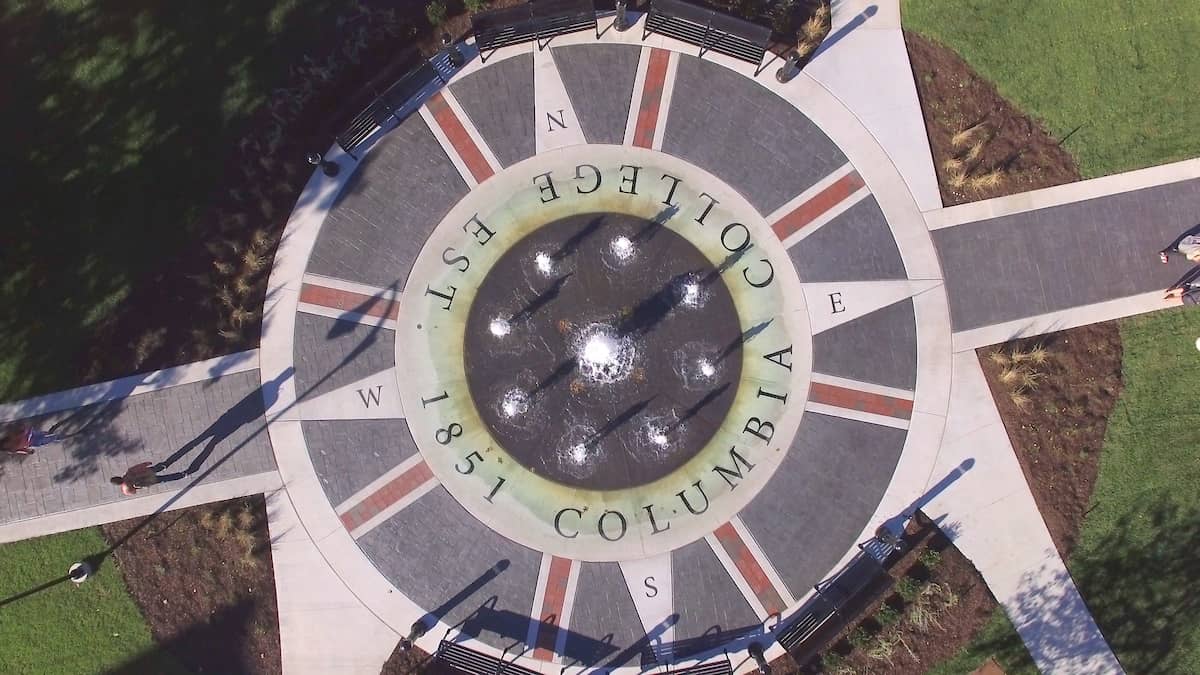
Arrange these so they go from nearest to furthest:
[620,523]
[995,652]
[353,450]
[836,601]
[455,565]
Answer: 1. [836,601]
2. [995,652]
3. [620,523]
4. [455,565]
5. [353,450]

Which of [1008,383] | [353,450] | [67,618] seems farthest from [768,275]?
[67,618]

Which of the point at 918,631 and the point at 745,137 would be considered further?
the point at 745,137

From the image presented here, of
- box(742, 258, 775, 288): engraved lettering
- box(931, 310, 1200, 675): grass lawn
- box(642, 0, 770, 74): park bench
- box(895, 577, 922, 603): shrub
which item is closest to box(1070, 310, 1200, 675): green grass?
box(931, 310, 1200, 675): grass lawn

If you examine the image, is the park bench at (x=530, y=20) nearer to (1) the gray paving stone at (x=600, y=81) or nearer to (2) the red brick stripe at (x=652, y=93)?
(1) the gray paving stone at (x=600, y=81)

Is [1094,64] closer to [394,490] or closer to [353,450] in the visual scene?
[394,490]

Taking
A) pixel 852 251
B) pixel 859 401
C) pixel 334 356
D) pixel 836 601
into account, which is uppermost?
pixel 334 356

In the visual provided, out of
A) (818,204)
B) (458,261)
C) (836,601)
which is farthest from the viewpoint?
(458,261)

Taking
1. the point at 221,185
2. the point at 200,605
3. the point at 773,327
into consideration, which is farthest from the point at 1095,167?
the point at 200,605

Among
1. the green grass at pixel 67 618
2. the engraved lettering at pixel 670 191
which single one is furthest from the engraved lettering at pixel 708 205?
the green grass at pixel 67 618
